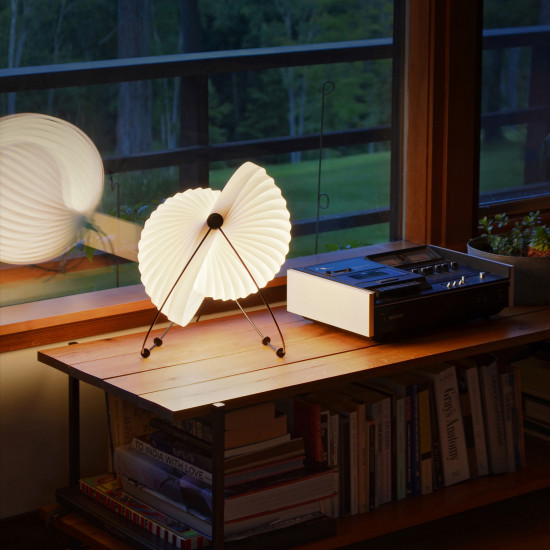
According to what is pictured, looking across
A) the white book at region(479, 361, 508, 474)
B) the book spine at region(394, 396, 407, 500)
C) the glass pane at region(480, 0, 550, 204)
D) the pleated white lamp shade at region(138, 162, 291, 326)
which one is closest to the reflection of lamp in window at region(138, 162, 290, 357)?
the pleated white lamp shade at region(138, 162, 291, 326)

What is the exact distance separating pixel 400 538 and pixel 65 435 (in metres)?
0.85

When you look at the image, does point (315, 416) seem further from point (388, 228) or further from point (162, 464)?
point (388, 228)

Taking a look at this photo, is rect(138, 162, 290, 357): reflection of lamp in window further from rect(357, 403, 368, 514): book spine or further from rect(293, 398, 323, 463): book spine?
rect(357, 403, 368, 514): book spine

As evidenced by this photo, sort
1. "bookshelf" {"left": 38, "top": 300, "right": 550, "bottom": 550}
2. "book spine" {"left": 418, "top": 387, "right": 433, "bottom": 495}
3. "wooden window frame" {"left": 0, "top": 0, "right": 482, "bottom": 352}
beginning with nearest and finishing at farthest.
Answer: "bookshelf" {"left": 38, "top": 300, "right": 550, "bottom": 550} < "book spine" {"left": 418, "top": 387, "right": 433, "bottom": 495} < "wooden window frame" {"left": 0, "top": 0, "right": 482, "bottom": 352}

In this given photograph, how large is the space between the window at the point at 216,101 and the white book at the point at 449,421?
0.58 m

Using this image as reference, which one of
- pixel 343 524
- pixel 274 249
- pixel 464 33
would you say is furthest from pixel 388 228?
pixel 343 524

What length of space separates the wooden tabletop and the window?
0.30 metres

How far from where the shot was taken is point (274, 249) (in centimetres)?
228

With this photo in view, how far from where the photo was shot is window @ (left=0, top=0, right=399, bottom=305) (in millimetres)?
2365

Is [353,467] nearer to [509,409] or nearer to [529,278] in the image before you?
[509,409]

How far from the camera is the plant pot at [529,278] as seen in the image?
259 cm

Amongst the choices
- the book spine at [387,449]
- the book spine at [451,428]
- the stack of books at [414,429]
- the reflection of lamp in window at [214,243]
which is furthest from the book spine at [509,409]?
the reflection of lamp in window at [214,243]

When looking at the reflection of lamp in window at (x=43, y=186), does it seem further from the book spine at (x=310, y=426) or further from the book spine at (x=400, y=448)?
the book spine at (x=400, y=448)

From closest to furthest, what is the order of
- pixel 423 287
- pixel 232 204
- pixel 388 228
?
pixel 232 204 → pixel 423 287 → pixel 388 228
